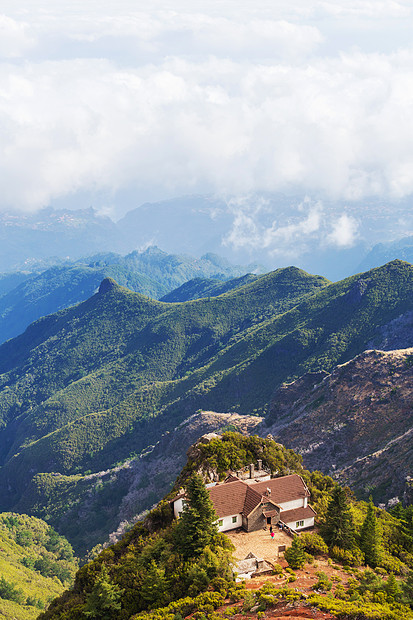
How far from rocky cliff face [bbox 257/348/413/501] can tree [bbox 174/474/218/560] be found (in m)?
48.0

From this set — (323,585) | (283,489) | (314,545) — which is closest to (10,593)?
(283,489)

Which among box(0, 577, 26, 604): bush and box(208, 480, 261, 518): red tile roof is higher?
box(208, 480, 261, 518): red tile roof

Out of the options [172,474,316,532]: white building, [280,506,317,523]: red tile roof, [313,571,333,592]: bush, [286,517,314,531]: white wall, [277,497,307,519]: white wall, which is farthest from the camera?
[277,497,307,519]: white wall

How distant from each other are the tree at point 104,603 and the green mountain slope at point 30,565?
2251 inches

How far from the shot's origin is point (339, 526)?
49.6 m

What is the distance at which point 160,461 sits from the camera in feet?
496

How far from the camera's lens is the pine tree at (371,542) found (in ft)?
160

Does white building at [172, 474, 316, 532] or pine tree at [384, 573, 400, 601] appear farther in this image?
white building at [172, 474, 316, 532]

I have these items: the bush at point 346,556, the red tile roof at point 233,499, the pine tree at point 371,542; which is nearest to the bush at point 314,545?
the bush at point 346,556

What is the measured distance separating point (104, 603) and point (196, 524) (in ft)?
34.9

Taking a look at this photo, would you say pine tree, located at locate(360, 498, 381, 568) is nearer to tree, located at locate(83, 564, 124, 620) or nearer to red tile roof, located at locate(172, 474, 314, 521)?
red tile roof, located at locate(172, 474, 314, 521)

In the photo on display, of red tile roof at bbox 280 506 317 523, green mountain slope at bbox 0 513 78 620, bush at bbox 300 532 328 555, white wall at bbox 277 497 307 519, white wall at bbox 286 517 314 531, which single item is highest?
white wall at bbox 277 497 307 519

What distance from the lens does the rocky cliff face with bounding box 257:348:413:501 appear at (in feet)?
293

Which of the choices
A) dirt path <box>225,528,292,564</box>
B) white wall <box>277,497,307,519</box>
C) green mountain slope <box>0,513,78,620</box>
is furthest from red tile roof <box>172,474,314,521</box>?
green mountain slope <box>0,513,78,620</box>
